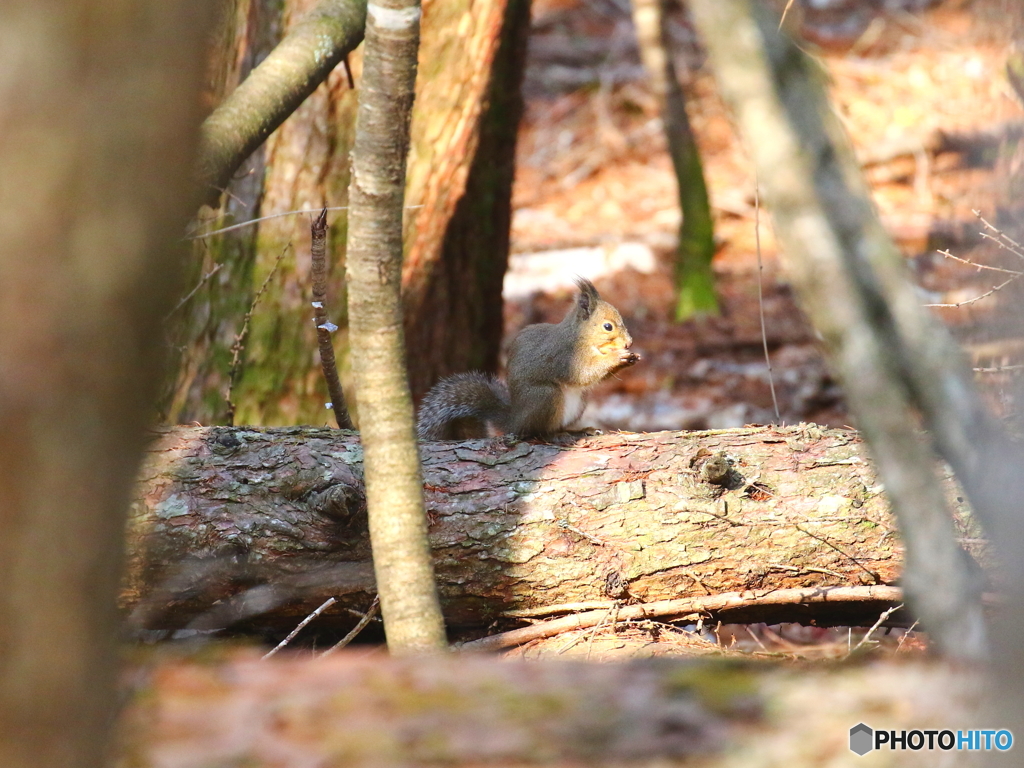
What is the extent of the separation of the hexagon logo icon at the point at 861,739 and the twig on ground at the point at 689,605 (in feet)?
4.52

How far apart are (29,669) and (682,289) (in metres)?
7.59

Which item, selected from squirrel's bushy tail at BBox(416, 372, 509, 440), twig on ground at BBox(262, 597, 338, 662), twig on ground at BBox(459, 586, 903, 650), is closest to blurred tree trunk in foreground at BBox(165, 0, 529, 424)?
squirrel's bushy tail at BBox(416, 372, 509, 440)

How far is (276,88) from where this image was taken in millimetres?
3000

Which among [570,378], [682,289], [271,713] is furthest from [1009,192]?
[682,289]

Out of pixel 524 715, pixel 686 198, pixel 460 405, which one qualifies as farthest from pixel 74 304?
pixel 686 198

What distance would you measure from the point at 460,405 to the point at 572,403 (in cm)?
60

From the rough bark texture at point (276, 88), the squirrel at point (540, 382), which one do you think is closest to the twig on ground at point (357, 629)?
the squirrel at point (540, 382)

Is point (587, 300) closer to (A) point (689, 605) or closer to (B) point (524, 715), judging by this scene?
(A) point (689, 605)

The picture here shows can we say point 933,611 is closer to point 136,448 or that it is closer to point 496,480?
point 136,448

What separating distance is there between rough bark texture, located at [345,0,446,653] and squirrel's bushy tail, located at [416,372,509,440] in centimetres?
195

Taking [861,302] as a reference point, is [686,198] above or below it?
above

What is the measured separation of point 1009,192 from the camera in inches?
53.4

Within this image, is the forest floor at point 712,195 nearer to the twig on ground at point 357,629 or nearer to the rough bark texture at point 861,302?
the twig on ground at point 357,629

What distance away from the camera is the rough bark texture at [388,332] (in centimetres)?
216
